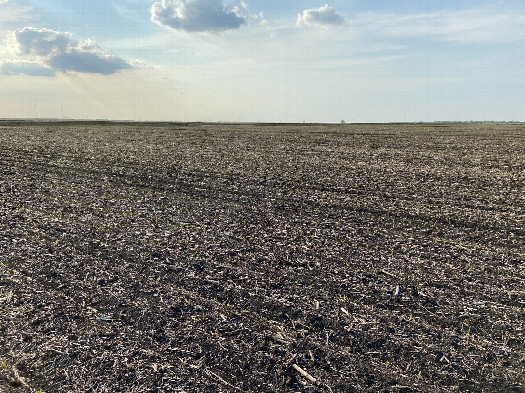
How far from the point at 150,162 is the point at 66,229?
49.6ft

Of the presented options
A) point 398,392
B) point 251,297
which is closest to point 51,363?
point 251,297

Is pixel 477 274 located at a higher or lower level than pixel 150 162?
lower

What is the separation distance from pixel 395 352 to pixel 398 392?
890mm

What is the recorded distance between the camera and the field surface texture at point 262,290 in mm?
5660

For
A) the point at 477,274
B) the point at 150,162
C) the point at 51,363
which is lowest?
the point at 51,363

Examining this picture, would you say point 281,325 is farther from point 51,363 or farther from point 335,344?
point 51,363

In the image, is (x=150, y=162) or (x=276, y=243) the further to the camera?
(x=150, y=162)

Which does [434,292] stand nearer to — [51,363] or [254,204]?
[51,363]

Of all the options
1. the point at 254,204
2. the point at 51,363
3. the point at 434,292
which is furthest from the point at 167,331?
the point at 254,204

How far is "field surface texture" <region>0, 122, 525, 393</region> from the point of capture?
18.6ft

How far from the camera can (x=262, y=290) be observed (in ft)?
A: 26.6

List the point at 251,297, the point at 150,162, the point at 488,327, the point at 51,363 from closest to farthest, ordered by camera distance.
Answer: the point at 51,363 → the point at 488,327 → the point at 251,297 → the point at 150,162

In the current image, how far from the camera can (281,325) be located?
682 centimetres

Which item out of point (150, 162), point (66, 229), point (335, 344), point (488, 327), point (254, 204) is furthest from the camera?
point (150, 162)
